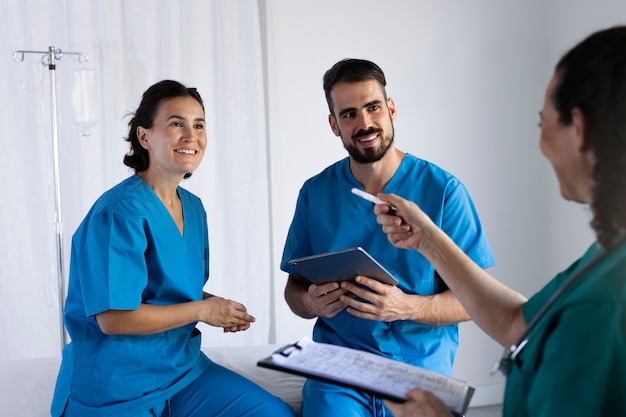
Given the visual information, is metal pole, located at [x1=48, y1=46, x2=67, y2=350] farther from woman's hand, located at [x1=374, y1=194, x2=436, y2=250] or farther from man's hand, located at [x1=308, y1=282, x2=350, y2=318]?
woman's hand, located at [x1=374, y1=194, x2=436, y2=250]

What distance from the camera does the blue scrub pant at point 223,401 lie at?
1815 millimetres

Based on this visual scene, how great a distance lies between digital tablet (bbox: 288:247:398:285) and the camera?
1.58m

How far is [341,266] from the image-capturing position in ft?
5.46

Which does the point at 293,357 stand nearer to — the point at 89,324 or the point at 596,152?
the point at 596,152

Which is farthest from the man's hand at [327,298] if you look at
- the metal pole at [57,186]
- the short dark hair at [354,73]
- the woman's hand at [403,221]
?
the metal pole at [57,186]

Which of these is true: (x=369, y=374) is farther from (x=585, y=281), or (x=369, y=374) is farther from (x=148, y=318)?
(x=148, y=318)

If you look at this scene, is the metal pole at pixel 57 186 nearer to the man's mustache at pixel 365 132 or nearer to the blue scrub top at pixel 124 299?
Answer: the blue scrub top at pixel 124 299

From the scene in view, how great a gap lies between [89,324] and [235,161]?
→ 4.67 feet

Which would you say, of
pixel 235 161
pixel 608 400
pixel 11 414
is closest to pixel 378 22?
pixel 235 161

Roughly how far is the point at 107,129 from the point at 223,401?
4.92 ft

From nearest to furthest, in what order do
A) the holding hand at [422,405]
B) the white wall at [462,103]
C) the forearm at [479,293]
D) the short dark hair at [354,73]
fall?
1. the holding hand at [422,405]
2. the forearm at [479,293]
3. the short dark hair at [354,73]
4. the white wall at [462,103]

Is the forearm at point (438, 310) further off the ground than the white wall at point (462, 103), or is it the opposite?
the white wall at point (462, 103)

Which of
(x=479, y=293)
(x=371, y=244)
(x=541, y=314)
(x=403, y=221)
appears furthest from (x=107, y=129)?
(x=541, y=314)

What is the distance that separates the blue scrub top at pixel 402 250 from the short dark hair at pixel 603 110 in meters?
0.93
